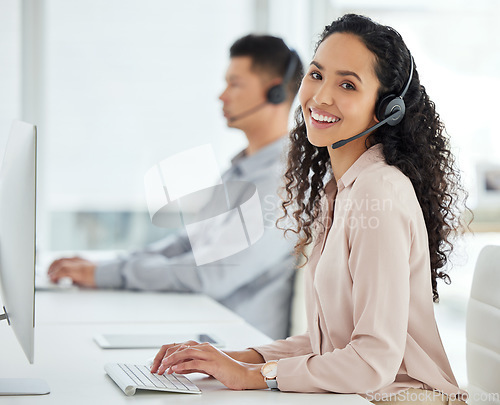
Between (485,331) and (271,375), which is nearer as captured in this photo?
(271,375)

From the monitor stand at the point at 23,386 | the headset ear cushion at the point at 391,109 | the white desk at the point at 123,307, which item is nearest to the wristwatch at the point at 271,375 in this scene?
the monitor stand at the point at 23,386

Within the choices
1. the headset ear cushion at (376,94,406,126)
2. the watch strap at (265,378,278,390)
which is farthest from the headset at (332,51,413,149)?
the watch strap at (265,378,278,390)

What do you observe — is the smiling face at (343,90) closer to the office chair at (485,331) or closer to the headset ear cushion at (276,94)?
the office chair at (485,331)

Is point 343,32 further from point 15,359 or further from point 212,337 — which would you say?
point 15,359

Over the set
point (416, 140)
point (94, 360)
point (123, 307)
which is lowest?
point (123, 307)

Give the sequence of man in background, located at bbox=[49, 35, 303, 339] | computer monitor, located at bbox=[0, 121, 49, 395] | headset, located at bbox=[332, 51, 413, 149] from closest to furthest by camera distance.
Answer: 1. computer monitor, located at bbox=[0, 121, 49, 395]
2. headset, located at bbox=[332, 51, 413, 149]
3. man in background, located at bbox=[49, 35, 303, 339]

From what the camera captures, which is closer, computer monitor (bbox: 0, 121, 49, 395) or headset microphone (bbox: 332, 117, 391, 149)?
computer monitor (bbox: 0, 121, 49, 395)

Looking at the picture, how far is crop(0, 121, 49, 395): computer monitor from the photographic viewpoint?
34.5 inches

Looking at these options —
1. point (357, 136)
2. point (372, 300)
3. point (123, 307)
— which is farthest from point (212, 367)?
point (123, 307)

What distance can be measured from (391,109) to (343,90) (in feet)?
0.30

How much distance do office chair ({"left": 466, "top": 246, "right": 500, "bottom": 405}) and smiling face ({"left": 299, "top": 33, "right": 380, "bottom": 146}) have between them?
1.19 ft

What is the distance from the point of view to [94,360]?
4.18ft

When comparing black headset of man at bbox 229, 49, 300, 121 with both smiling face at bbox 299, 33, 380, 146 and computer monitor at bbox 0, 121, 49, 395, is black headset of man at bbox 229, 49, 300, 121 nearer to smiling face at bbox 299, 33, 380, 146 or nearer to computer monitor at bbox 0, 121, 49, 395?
smiling face at bbox 299, 33, 380, 146

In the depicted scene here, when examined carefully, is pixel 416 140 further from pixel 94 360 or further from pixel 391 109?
pixel 94 360
